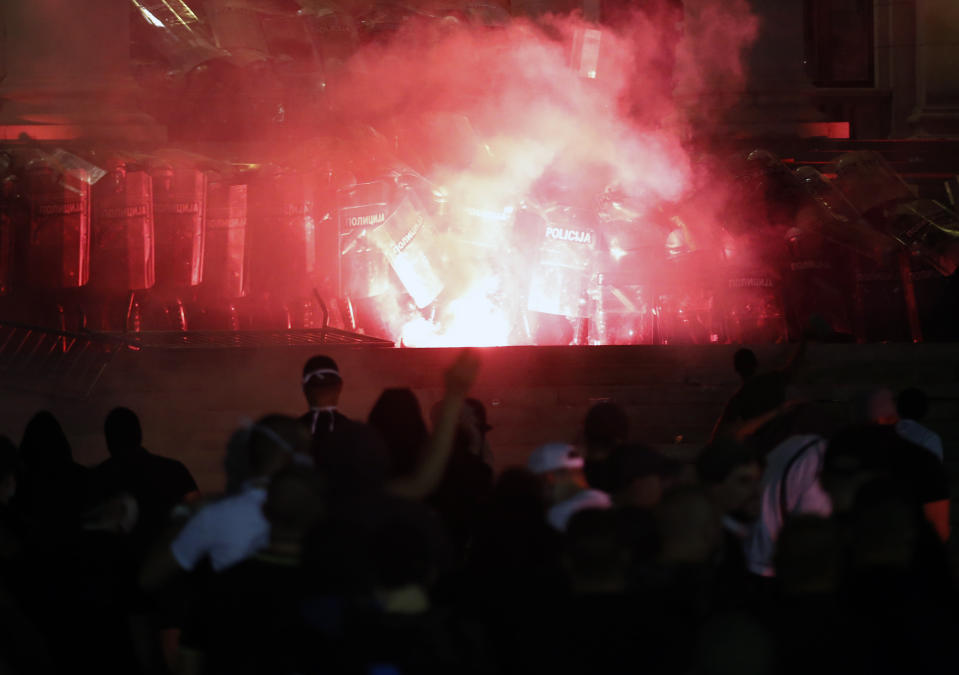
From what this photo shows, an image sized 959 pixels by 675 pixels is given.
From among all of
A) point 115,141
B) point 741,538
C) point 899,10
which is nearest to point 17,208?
point 115,141

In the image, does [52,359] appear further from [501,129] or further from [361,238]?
[501,129]

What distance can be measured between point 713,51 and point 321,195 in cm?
643

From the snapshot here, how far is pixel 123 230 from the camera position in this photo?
12.6 m

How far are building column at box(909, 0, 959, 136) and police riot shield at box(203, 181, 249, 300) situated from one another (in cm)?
984

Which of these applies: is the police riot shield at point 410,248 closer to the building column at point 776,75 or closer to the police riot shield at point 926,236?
the police riot shield at point 926,236

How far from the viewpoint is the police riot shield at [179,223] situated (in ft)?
41.6

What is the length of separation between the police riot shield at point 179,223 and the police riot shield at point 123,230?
0.11 metres

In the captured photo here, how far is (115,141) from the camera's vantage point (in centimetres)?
1511

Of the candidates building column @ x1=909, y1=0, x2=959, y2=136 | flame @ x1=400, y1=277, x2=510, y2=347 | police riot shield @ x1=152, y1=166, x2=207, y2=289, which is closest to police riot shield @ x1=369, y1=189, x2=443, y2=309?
flame @ x1=400, y1=277, x2=510, y2=347

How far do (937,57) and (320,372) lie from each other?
15238mm

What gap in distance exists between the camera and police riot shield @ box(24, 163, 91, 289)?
12469 millimetres

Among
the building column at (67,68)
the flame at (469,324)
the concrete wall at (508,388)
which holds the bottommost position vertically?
the concrete wall at (508,388)

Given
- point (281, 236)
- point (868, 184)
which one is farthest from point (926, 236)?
point (281, 236)

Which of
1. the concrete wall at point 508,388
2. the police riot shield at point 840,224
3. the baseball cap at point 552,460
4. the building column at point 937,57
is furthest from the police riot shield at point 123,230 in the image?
the building column at point 937,57
